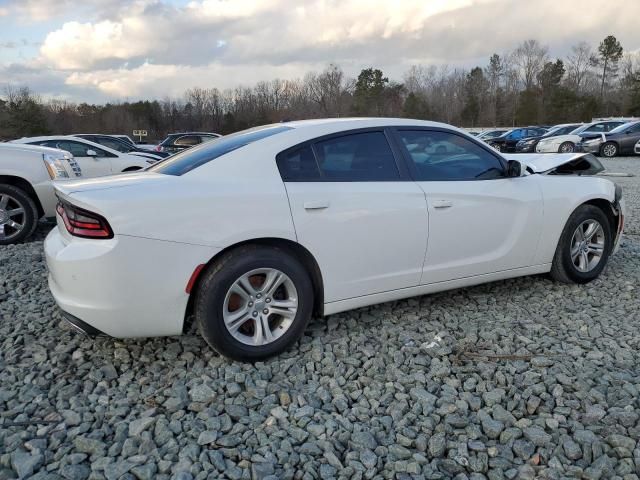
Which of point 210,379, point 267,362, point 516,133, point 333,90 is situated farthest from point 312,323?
point 333,90

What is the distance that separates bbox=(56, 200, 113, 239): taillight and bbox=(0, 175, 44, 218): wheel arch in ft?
13.3

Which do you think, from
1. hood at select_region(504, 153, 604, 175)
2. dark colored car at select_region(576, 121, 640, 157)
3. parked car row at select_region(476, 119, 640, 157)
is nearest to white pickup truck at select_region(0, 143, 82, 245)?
hood at select_region(504, 153, 604, 175)

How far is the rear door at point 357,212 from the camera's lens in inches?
124

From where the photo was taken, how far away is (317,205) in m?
3.14

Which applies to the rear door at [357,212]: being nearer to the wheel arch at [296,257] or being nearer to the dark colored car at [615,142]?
the wheel arch at [296,257]

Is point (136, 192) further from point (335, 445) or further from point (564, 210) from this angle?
point (564, 210)

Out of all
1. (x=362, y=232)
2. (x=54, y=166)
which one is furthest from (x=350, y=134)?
(x=54, y=166)

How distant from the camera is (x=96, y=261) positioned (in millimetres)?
2734

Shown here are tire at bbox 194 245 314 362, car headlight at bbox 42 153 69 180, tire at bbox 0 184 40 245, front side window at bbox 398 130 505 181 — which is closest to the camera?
tire at bbox 194 245 314 362

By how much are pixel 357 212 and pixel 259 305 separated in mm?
851

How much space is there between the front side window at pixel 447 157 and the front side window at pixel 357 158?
0.19m

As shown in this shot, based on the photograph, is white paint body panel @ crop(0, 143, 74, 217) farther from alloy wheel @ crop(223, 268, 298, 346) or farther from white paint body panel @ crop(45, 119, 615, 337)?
alloy wheel @ crop(223, 268, 298, 346)

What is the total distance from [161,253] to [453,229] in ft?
6.59

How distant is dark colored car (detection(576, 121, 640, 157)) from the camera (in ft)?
66.2
